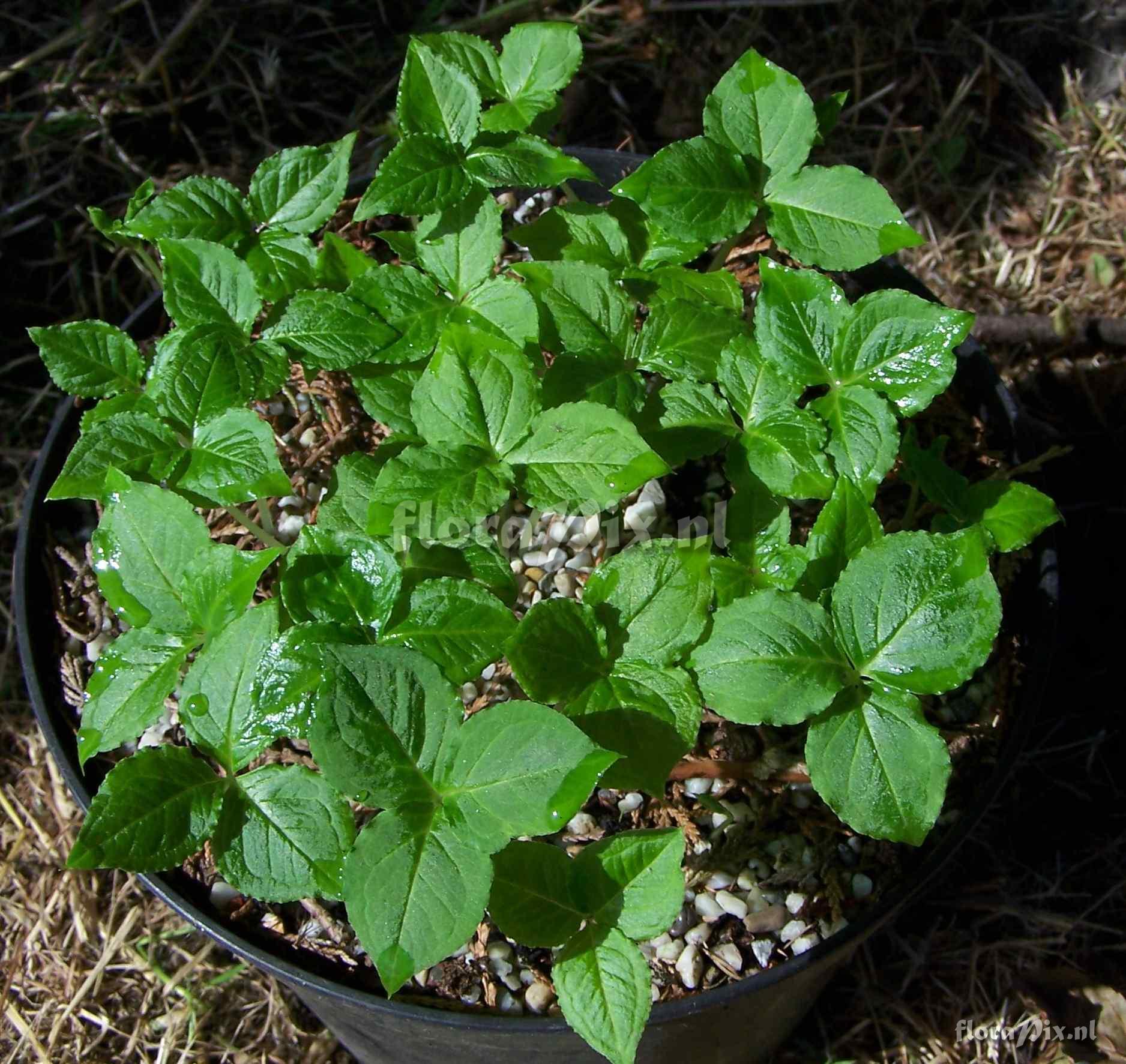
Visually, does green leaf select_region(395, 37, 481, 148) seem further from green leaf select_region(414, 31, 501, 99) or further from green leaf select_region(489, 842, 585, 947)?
green leaf select_region(489, 842, 585, 947)

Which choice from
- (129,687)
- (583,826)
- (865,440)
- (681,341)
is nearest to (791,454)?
(865,440)

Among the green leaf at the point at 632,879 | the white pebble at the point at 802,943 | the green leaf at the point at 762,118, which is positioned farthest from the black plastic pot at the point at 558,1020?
the green leaf at the point at 762,118

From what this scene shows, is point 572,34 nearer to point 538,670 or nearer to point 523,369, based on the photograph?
point 523,369

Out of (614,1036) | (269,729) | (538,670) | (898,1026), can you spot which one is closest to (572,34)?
(538,670)

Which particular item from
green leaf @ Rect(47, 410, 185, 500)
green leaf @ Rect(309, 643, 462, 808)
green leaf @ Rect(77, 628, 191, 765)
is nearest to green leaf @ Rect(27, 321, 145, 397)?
green leaf @ Rect(47, 410, 185, 500)

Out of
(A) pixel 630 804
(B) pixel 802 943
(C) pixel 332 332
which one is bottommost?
(B) pixel 802 943

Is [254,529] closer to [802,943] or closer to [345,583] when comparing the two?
[345,583]
